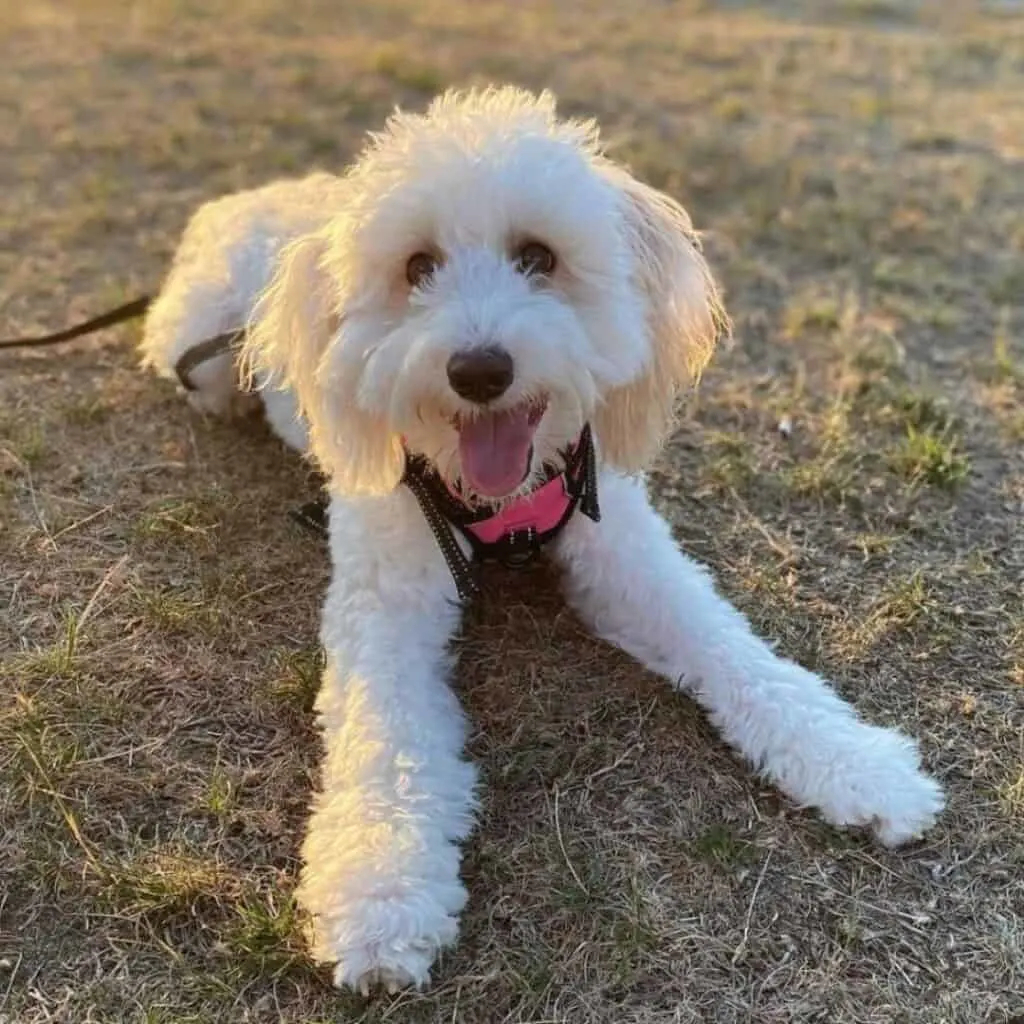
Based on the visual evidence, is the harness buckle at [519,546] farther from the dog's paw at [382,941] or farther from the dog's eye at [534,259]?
the dog's paw at [382,941]

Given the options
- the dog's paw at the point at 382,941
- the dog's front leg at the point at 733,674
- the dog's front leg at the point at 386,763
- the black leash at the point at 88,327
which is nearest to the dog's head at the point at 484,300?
the dog's front leg at the point at 386,763

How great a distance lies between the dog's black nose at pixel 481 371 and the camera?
256cm

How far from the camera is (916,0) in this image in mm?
12234

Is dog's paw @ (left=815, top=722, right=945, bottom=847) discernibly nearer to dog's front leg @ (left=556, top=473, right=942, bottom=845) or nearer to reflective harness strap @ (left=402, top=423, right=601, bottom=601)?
dog's front leg @ (left=556, top=473, right=942, bottom=845)

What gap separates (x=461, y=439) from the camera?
9.18 feet

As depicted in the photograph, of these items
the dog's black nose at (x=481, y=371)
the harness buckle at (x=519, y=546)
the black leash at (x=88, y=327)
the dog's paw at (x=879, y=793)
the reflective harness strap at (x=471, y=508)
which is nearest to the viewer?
the dog's black nose at (x=481, y=371)

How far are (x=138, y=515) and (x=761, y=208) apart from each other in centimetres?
394

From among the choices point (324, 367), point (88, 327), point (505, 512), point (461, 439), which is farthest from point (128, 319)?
point (461, 439)

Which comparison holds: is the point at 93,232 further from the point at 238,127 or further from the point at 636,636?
the point at 636,636

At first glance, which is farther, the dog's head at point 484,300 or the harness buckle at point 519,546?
the harness buckle at point 519,546

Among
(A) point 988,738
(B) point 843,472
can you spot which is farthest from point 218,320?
(A) point 988,738

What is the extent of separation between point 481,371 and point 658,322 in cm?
62

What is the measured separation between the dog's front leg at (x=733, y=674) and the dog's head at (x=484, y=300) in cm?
44

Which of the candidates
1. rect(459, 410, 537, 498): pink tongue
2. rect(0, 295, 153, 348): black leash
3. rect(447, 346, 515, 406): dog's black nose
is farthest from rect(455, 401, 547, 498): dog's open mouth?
rect(0, 295, 153, 348): black leash
